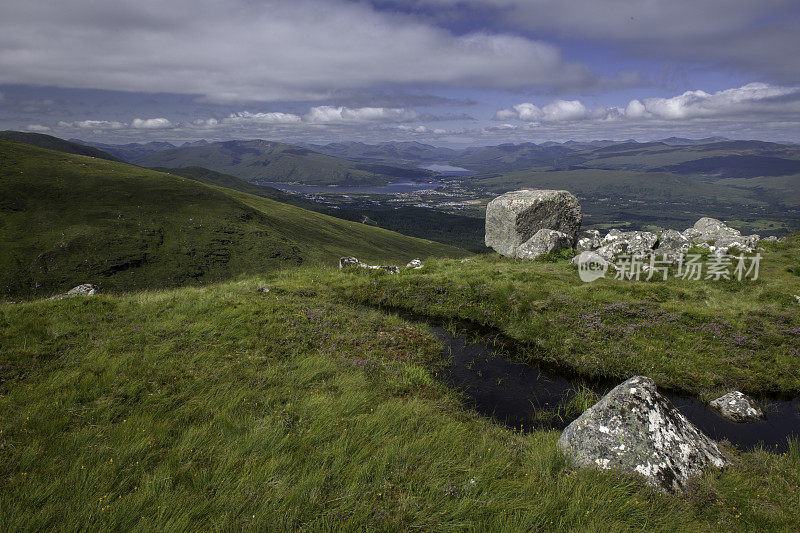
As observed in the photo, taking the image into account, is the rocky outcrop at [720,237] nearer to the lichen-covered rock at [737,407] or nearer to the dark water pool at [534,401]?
the lichen-covered rock at [737,407]

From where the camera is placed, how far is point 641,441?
765 cm

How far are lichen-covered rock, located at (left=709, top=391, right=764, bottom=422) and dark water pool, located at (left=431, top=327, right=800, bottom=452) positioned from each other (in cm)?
18

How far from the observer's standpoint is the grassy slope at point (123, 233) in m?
110

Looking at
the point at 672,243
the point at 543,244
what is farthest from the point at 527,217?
the point at 672,243

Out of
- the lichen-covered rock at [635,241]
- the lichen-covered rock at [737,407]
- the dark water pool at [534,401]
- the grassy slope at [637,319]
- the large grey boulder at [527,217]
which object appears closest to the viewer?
the dark water pool at [534,401]

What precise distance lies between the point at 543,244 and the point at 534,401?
19.1 m

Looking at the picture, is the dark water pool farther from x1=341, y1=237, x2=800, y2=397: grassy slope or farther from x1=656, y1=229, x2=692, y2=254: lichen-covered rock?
x1=656, y1=229, x2=692, y2=254: lichen-covered rock

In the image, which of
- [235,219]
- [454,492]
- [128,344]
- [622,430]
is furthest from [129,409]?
[235,219]

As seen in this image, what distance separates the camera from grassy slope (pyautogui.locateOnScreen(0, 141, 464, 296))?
10981 cm

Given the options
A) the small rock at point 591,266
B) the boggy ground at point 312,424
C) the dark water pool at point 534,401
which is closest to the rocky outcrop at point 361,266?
the boggy ground at point 312,424

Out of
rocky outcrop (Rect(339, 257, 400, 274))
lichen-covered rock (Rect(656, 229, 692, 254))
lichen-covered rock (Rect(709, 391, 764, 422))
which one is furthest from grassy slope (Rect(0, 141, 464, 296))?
lichen-covered rock (Rect(709, 391, 764, 422))

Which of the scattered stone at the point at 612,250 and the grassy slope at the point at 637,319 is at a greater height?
the scattered stone at the point at 612,250

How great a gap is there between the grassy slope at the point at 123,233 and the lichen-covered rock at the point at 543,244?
93.9 metres

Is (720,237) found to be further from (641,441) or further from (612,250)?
(641,441)
